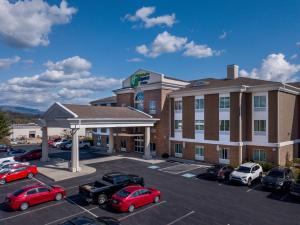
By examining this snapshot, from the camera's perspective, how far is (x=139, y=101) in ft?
138

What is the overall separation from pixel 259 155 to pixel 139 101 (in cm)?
2027

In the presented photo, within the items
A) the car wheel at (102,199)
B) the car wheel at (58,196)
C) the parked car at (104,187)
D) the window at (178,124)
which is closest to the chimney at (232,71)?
the window at (178,124)

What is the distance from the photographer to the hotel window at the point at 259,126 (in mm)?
29734

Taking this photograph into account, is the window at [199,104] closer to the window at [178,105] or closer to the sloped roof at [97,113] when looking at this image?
the window at [178,105]

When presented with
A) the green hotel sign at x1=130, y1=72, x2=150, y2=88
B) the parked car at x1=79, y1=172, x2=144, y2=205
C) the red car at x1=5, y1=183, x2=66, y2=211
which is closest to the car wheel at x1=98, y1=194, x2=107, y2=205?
the parked car at x1=79, y1=172, x2=144, y2=205

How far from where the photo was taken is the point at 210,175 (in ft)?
82.2

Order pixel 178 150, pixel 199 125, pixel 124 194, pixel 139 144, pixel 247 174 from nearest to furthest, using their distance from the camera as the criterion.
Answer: pixel 124 194 < pixel 247 174 < pixel 199 125 < pixel 178 150 < pixel 139 144

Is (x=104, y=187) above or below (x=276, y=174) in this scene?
below

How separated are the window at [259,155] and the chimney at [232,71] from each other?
12.7 meters

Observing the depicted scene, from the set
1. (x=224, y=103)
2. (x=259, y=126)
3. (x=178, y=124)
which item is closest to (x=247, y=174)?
(x=259, y=126)

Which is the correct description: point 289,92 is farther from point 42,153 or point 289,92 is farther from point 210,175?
point 42,153

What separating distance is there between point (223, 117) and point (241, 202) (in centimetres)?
1449

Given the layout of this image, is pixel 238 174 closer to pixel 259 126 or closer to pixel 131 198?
pixel 259 126

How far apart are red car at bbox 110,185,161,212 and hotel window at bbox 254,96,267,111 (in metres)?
18.5
